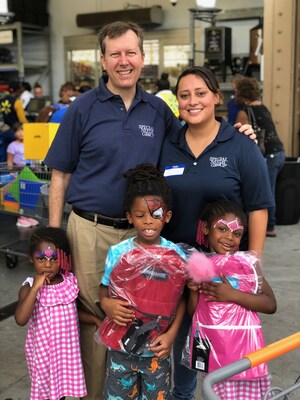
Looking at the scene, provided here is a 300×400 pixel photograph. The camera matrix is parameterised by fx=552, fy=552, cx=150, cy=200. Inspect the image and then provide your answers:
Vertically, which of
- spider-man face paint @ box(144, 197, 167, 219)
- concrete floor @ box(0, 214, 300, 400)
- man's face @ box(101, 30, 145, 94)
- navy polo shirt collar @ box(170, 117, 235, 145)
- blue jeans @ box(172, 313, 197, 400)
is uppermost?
man's face @ box(101, 30, 145, 94)

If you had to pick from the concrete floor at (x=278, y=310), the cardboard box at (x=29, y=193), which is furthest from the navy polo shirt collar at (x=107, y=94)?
the cardboard box at (x=29, y=193)

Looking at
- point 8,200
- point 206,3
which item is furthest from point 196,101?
point 206,3

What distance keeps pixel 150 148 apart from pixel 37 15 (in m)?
13.6

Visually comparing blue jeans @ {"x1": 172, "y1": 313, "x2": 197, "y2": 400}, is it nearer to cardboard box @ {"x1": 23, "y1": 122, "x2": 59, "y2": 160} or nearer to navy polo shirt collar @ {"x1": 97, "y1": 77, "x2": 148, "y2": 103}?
navy polo shirt collar @ {"x1": 97, "y1": 77, "x2": 148, "y2": 103}

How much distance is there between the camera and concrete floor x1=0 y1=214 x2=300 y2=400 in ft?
10.8

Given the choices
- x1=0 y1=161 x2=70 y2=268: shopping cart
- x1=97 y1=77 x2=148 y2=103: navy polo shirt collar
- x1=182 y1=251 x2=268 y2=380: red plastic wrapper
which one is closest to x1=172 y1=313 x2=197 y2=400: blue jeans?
x1=182 y1=251 x2=268 y2=380: red plastic wrapper

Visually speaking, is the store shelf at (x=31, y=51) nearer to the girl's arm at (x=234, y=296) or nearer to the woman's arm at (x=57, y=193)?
the woman's arm at (x=57, y=193)

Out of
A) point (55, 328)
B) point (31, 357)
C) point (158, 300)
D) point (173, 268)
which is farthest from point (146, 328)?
point (31, 357)

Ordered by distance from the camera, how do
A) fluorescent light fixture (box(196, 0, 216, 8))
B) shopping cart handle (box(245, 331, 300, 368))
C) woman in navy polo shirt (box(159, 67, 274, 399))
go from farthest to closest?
fluorescent light fixture (box(196, 0, 216, 8))
woman in navy polo shirt (box(159, 67, 274, 399))
shopping cart handle (box(245, 331, 300, 368))

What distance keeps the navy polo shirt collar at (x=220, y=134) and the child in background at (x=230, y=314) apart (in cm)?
32

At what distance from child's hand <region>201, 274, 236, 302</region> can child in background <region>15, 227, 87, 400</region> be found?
0.71m

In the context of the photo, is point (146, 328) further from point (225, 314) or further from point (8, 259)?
point (8, 259)

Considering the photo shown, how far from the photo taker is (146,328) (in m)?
2.12

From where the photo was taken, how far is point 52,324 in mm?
2457
